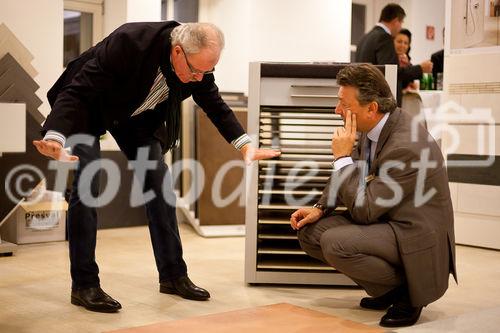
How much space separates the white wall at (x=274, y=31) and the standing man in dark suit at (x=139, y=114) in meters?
2.46

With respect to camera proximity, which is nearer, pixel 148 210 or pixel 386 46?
pixel 148 210

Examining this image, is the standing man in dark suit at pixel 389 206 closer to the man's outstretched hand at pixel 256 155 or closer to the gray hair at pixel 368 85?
the gray hair at pixel 368 85

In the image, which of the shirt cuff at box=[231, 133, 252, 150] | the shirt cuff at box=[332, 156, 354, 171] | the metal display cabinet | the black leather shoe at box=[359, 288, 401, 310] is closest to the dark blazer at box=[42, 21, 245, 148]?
the shirt cuff at box=[231, 133, 252, 150]

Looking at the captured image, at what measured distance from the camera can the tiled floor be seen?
248cm

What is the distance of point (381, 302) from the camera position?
8.72ft

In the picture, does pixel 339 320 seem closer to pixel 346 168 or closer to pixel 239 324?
pixel 239 324

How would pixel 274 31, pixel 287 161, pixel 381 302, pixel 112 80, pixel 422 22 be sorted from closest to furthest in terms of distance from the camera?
pixel 112 80
pixel 381 302
pixel 287 161
pixel 274 31
pixel 422 22

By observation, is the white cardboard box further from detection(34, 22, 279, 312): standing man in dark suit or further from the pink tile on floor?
the pink tile on floor

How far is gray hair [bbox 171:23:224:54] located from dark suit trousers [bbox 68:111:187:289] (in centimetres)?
44

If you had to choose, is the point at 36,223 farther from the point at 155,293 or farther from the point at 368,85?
the point at 368,85

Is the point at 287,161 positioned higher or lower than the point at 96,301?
higher

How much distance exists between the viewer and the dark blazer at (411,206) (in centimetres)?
233

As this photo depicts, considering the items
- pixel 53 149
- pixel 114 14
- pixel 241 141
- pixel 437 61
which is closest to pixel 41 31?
pixel 114 14

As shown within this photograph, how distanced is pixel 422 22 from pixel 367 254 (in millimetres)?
6266
